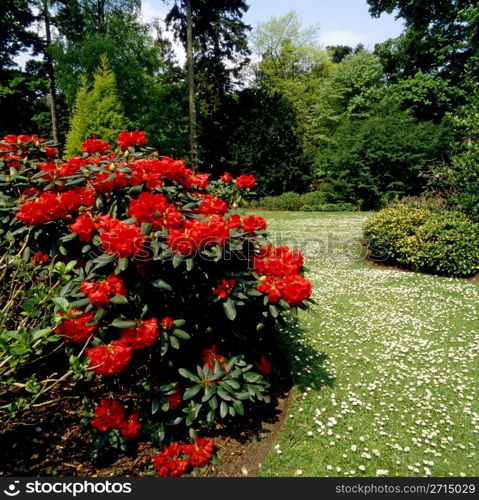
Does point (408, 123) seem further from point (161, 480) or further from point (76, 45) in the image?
point (161, 480)

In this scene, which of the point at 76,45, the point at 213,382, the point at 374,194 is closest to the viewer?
the point at 213,382

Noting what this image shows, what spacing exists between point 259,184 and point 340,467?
59.7ft

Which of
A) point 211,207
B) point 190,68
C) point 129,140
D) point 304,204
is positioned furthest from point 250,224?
point 304,204

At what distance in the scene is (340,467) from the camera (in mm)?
2352

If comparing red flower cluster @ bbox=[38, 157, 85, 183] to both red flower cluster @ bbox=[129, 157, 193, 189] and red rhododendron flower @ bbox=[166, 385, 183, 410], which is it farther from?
red rhododendron flower @ bbox=[166, 385, 183, 410]

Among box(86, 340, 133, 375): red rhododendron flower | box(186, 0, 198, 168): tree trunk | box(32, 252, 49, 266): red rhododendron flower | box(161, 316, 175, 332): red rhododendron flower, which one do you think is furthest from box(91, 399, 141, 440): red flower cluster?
box(186, 0, 198, 168): tree trunk

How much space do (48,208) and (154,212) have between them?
2.22ft

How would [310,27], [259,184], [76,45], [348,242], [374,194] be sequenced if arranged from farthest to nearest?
1. [310,27]
2. [259,184]
3. [374,194]
4. [76,45]
5. [348,242]

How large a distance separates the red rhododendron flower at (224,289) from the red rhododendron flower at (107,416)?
1038mm

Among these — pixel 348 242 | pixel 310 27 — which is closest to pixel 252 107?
pixel 310 27

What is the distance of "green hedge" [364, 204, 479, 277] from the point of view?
262 inches

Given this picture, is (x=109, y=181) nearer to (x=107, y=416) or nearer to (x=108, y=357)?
(x=108, y=357)

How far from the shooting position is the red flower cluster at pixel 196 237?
1.94 metres

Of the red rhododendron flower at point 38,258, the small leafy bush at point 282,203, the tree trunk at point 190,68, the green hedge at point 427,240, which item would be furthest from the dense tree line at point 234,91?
the red rhododendron flower at point 38,258
